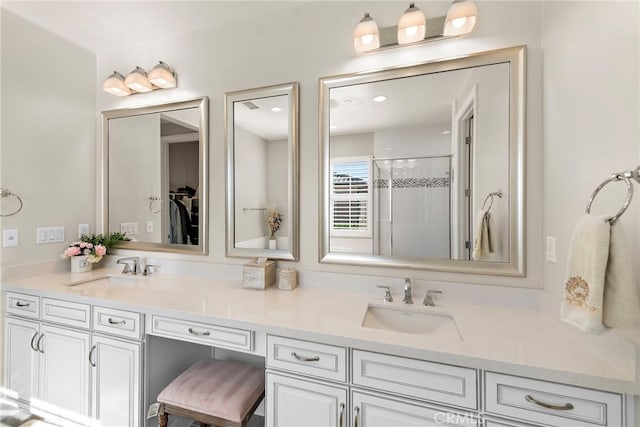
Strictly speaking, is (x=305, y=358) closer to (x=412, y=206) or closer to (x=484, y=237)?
(x=412, y=206)

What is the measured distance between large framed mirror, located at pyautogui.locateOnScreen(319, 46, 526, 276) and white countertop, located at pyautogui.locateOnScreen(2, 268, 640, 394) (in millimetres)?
266

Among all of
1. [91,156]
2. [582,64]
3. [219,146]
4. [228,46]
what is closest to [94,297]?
[219,146]

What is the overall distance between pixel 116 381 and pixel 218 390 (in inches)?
22.8

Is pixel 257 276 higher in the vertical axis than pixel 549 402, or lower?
higher

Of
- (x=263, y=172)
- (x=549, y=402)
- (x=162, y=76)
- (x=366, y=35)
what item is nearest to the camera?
(x=549, y=402)

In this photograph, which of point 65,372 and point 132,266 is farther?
point 132,266

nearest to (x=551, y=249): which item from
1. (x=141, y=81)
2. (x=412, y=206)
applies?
(x=412, y=206)

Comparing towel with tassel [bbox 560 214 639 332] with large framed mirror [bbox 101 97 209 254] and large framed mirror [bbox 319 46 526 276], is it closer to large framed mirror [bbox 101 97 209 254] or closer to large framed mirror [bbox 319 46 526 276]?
large framed mirror [bbox 319 46 526 276]

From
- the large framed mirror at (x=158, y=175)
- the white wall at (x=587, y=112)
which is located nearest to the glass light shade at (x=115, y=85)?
the large framed mirror at (x=158, y=175)

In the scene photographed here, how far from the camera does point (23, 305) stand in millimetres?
1700

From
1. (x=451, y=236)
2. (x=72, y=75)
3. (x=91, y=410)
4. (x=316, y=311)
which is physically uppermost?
(x=72, y=75)

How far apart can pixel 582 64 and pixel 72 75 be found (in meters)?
3.13

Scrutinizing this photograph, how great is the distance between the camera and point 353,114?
166 centimetres

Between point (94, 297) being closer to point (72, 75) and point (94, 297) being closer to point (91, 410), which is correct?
point (91, 410)
